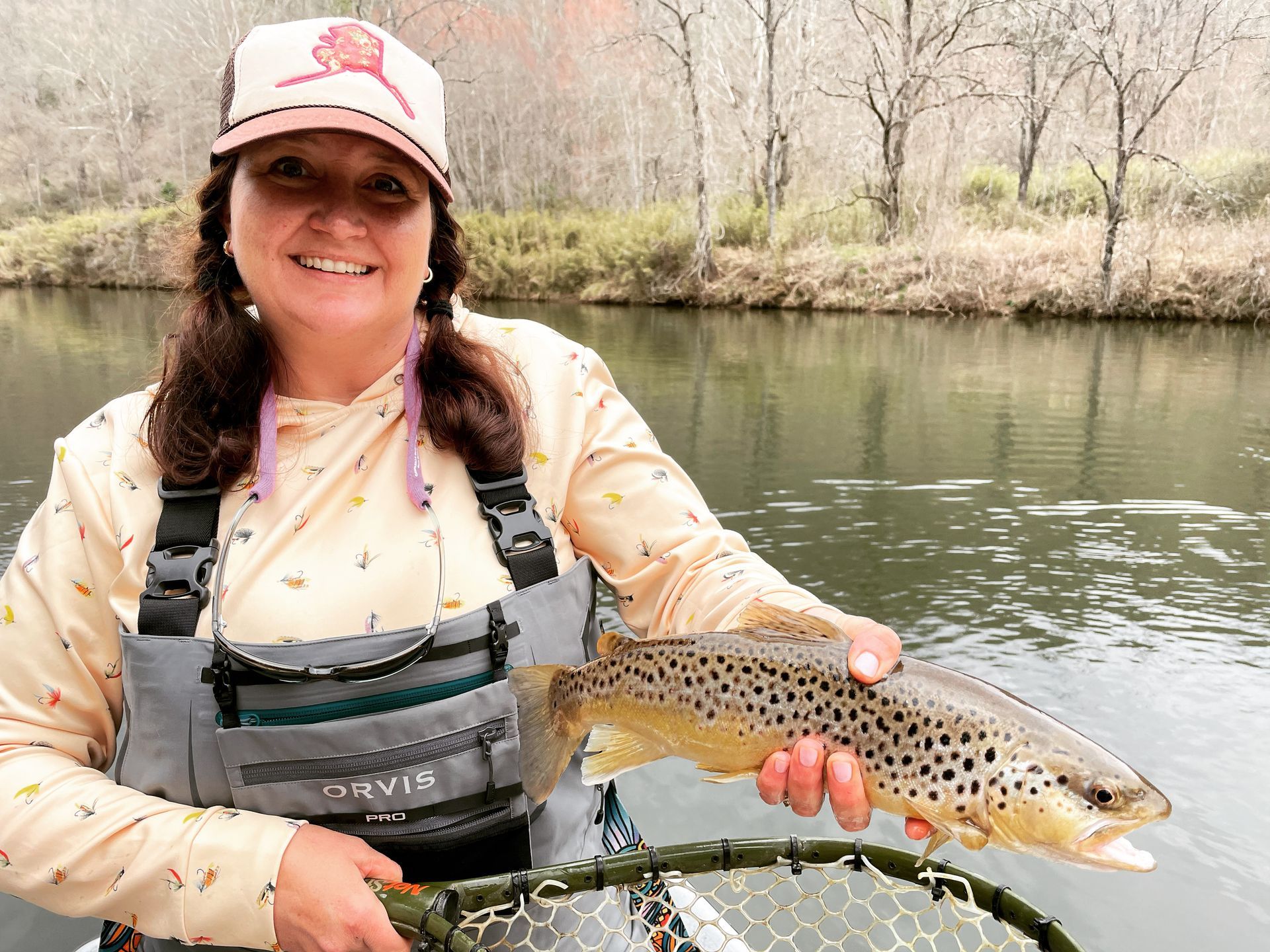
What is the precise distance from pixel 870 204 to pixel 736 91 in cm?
661

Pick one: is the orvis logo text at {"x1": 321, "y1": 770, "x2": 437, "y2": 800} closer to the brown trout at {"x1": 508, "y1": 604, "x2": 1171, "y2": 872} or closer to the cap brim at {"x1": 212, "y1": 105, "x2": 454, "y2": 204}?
the brown trout at {"x1": 508, "y1": 604, "x2": 1171, "y2": 872}

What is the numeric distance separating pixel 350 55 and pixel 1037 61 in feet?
91.2

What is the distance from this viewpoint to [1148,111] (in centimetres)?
1933

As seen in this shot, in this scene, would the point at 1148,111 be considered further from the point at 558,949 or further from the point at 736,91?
the point at 558,949

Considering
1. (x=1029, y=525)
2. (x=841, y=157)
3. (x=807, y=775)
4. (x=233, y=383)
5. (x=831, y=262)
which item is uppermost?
(x=841, y=157)

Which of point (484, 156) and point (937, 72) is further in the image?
point (484, 156)

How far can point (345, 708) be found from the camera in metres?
1.50

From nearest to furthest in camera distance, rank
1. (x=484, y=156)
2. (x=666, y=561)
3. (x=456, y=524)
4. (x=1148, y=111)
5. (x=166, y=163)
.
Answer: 1. (x=456, y=524)
2. (x=666, y=561)
3. (x=1148, y=111)
4. (x=484, y=156)
5. (x=166, y=163)

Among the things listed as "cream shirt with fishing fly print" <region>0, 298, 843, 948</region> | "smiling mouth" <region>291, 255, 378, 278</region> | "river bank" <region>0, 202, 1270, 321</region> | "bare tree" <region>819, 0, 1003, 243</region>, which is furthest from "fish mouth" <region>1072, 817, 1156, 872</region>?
"bare tree" <region>819, 0, 1003, 243</region>

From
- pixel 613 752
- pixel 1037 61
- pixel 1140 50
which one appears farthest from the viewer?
pixel 1037 61

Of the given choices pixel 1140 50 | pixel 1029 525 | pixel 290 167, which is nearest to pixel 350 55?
pixel 290 167

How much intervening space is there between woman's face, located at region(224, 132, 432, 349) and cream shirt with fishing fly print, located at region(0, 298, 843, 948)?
0.60ft

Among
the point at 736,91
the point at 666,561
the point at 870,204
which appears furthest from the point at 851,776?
the point at 736,91

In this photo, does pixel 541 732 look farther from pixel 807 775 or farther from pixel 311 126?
pixel 311 126
